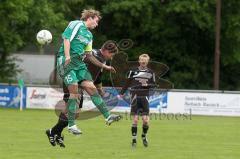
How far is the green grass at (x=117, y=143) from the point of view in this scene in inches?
506

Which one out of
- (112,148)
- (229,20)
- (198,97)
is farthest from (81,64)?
(229,20)

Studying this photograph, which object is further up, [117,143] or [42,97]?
[42,97]

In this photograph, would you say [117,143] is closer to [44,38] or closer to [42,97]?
[44,38]

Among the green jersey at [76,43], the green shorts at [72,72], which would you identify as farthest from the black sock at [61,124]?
the green jersey at [76,43]

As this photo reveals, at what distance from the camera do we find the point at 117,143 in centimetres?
→ 1586

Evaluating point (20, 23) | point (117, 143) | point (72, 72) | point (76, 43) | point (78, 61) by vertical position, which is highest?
point (20, 23)

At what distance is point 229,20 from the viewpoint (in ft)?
145

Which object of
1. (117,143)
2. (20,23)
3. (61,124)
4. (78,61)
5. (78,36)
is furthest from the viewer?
(20,23)

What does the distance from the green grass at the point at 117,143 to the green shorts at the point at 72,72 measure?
4.58 feet

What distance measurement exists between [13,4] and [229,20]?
1425 cm

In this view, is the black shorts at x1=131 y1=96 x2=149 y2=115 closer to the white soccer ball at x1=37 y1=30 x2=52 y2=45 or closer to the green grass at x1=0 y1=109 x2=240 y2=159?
the green grass at x1=0 y1=109 x2=240 y2=159

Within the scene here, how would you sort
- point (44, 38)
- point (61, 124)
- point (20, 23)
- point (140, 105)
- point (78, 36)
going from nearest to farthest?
point (78, 36), point (61, 124), point (140, 105), point (44, 38), point (20, 23)

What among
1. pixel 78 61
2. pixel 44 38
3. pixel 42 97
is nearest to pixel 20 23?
pixel 42 97

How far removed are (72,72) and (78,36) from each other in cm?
62
